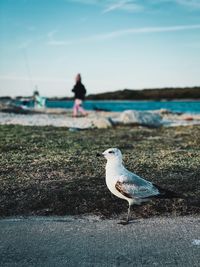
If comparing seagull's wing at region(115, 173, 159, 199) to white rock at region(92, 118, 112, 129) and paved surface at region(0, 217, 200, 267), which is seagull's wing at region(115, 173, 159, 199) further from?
white rock at region(92, 118, 112, 129)

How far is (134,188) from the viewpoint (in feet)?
17.9

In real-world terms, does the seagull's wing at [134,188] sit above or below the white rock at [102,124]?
above

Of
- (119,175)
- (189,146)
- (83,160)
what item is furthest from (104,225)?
(189,146)

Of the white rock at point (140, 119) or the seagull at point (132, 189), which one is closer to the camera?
the seagull at point (132, 189)

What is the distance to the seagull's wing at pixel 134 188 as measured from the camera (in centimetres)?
543

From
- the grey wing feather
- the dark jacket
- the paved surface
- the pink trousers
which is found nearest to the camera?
the paved surface

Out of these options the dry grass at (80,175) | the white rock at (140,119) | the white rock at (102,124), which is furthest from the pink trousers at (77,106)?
the dry grass at (80,175)

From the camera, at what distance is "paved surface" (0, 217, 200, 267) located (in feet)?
14.0

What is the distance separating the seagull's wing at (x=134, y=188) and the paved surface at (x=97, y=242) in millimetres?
306

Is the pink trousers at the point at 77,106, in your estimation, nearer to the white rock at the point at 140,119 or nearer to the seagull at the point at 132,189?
the white rock at the point at 140,119

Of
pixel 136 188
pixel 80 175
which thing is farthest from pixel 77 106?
pixel 136 188

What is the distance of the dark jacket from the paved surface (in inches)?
671

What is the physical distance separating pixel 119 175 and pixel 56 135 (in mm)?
7711

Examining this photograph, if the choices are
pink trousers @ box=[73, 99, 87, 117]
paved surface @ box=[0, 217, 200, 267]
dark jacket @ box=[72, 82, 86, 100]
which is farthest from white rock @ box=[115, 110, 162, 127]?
paved surface @ box=[0, 217, 200, 267]
